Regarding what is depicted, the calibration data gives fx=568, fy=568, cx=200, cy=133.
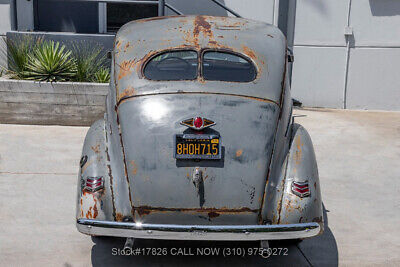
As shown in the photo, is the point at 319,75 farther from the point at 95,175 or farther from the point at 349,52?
the point at 95,175

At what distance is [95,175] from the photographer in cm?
452

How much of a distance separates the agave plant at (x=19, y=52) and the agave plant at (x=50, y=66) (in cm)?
13


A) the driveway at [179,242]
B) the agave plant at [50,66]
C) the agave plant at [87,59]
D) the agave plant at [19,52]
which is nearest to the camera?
the driveway at [179,242]

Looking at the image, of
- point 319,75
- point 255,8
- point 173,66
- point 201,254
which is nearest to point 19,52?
point 255,8

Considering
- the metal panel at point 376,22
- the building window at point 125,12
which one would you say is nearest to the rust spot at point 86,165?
the building window at point 125,12

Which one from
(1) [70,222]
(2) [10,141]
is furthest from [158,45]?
(2) [10,141]

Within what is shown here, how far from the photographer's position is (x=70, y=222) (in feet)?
18.1

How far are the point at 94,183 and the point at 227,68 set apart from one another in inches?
62.9

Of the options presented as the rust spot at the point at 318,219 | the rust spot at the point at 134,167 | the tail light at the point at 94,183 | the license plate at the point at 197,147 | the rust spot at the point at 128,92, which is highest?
the rust spot at the point at 128,92

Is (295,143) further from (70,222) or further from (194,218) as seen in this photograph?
(70,222)

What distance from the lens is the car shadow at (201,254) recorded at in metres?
4.74

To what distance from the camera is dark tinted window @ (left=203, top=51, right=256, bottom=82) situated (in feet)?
16.5

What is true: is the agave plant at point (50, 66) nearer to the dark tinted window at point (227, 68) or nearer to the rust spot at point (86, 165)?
the dark tinted window at point (227, 68)

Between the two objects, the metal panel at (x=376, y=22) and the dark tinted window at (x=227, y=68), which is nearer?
the dark tinted window at (x=227, y=68)
